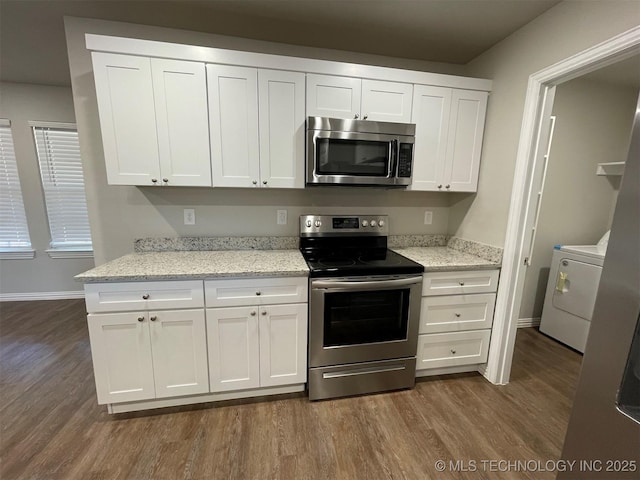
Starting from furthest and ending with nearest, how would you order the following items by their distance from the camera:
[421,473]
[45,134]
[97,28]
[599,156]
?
[45,134] → [599,156] → [97,28] → [421,473]

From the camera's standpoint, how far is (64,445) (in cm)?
153

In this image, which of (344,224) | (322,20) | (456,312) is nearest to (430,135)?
(344,224)

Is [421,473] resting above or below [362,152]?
below

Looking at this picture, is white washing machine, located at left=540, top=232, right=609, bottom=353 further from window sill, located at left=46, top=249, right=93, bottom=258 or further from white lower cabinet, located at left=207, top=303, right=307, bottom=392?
window sill, located at left=46, top=249, right=93, bottom=258

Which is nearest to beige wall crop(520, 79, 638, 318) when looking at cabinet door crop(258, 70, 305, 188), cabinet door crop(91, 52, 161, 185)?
cabinet door crop(258, 70, 305, 188)

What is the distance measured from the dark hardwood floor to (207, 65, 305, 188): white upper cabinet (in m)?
1.56

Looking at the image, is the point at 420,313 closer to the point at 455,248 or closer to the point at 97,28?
the point at 455,248

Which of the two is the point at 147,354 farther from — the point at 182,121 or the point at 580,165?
the point at 580,165

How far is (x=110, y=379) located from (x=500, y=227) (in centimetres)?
278

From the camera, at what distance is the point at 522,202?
1.87 m

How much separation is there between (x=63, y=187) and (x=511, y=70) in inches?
184

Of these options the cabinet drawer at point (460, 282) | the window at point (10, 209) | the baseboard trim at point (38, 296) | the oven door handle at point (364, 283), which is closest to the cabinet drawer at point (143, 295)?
the oven door handle at point (364, 283)

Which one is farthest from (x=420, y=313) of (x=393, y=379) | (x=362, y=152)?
(x=362, y=152)

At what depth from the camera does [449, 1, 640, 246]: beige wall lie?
1438mm
